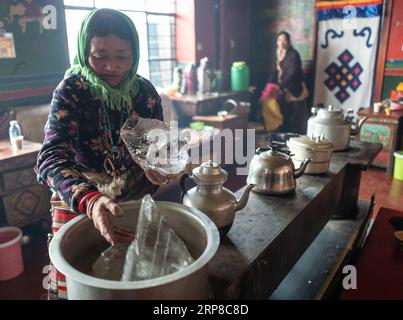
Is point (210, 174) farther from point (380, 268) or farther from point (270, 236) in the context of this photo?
point (380, 268)

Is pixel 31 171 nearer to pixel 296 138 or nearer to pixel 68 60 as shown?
pixel 68 60

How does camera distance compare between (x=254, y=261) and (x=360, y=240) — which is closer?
(x=254, y=261)

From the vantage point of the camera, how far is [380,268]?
167 cm

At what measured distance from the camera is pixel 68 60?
3.93 metres

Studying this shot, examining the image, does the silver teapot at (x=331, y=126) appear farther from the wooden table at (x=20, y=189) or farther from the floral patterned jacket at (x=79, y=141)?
the wooden table at (x=20, y=189)

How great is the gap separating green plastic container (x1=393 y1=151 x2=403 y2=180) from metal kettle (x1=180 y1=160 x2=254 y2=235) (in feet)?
12.4

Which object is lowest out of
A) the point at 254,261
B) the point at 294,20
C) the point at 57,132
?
the point at 254,261

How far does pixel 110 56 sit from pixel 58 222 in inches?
24.8

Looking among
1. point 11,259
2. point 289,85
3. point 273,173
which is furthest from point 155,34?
point 273,173

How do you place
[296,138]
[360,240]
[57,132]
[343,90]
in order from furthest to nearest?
1. [343,90]
2. [360,240]
3. [296,138]
4. [57,132]

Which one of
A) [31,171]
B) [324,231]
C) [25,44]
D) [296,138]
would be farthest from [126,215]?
[25,44]

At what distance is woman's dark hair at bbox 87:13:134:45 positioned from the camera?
125 cm

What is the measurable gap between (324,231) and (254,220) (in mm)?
1171
